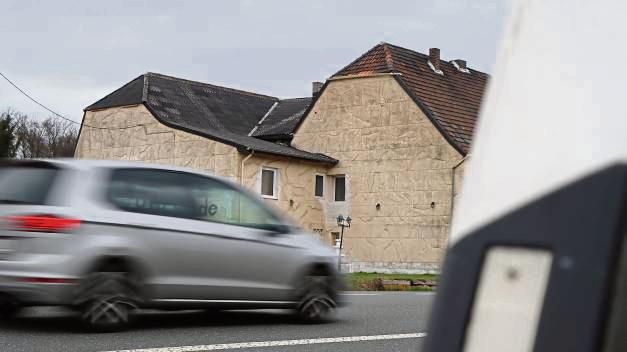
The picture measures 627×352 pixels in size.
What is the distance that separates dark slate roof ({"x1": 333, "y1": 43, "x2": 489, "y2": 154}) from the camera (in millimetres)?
40781

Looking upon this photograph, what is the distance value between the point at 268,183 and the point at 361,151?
449cm

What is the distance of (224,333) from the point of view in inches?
343

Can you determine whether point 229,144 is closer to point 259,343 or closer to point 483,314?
point 259,343

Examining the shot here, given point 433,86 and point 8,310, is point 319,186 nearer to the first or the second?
point 433,86

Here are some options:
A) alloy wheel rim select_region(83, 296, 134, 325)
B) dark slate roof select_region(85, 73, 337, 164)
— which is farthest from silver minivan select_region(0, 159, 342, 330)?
dark slate roof select_region(85, 73, 337, 164)

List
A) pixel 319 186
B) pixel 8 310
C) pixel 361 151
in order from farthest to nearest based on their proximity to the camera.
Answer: pixel 319 186, pixel 361 151, pixel 8 310

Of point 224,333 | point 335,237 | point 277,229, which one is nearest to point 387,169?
point 335,237

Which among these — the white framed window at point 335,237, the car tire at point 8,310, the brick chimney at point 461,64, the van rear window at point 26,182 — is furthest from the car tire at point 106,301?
the brick chimney at point 461,64

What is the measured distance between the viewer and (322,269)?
33.6ft

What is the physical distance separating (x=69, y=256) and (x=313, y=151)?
3563cm

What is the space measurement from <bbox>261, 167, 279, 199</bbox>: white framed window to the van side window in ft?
96.6

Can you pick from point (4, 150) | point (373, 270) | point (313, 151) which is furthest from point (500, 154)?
point (4, 150)

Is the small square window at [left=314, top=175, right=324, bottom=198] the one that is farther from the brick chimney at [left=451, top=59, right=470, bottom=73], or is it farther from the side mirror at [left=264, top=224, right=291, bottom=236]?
the side mirror at [left=264, top=224, right=291, bottom=236]

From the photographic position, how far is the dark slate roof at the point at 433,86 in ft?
134
